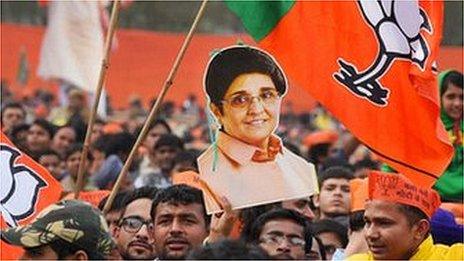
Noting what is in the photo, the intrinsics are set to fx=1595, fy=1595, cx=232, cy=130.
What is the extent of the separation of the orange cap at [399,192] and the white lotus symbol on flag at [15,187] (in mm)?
1498

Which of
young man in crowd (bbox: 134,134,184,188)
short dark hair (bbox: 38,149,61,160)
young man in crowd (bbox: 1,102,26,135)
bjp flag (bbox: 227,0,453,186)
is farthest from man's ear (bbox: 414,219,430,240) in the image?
young man in crowd (bbox: 1,102,26,135)

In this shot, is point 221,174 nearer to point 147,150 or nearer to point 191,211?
point 191,211

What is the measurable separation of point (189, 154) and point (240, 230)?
3553 millimetres

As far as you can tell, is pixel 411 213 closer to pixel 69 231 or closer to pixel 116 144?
pixel 69 231

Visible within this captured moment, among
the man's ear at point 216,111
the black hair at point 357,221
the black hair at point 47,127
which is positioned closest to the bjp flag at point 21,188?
the man's ear at point 216,111

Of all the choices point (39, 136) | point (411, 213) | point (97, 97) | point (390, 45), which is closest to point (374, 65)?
point (390, 45)

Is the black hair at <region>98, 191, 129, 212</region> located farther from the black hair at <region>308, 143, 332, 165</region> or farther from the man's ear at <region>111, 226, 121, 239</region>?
the black hair at <region>308, 143, 332, 165</region>

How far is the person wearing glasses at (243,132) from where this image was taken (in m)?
6.39

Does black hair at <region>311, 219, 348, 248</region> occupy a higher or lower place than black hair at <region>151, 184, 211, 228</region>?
lower

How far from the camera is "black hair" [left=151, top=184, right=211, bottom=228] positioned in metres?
6.55

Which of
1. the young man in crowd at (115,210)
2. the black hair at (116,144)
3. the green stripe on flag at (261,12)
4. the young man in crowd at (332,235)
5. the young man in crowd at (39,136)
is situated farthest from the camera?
the young man in crowd at (39,136)

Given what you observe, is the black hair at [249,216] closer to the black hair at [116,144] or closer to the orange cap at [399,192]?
the orange cap at [399,192]

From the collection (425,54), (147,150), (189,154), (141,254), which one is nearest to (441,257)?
(425,54)

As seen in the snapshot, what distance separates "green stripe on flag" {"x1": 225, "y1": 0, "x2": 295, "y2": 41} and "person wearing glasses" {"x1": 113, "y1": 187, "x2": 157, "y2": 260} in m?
0.90
